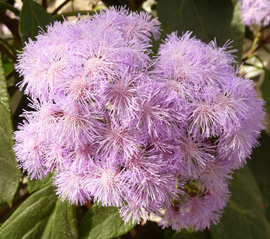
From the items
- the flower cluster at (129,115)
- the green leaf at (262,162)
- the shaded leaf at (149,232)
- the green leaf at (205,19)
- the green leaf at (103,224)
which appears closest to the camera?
the flower cluster at (129,115)

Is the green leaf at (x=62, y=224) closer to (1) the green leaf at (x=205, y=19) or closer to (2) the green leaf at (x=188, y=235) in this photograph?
(2) the green leaf at (x=188, y=235)

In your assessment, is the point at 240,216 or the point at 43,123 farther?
the point at 240,216

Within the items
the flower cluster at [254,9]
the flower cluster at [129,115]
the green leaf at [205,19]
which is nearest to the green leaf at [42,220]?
the flower cluster at [129,115]

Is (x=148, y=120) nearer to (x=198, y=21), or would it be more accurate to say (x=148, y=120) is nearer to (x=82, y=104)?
(x=82, y=104)

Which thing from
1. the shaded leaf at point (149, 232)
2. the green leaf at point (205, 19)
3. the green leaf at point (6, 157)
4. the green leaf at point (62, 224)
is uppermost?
the green leaf at point (205, 19)

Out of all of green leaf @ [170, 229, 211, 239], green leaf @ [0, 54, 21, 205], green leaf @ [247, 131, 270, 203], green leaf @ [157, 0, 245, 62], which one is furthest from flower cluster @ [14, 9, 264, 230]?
green leaf @ [247, 131, 270, 203]

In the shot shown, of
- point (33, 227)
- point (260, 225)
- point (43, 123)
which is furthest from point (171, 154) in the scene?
point (260, 225)
